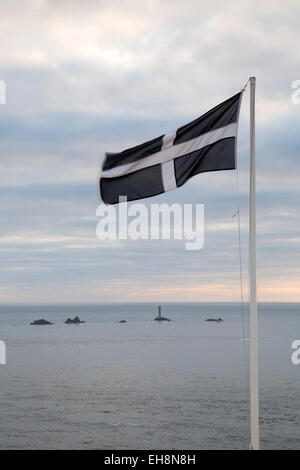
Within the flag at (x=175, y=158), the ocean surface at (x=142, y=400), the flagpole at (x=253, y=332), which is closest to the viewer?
the flagpole at (x=253, y=332)

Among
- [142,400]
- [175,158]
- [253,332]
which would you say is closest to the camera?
[253,332]

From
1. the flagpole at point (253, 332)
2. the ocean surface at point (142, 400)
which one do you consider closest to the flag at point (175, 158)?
the flagpole at point (253, 332)

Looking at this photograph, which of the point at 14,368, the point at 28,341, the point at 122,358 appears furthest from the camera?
the point at 28,341

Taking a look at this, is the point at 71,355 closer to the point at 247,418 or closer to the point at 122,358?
the point at 122,358

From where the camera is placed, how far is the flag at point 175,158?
45.3 feet

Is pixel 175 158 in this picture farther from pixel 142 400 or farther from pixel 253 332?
pixel 142 400

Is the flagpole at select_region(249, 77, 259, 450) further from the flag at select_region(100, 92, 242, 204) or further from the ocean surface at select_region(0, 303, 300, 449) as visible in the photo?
the ocean surface at select_region(0, 303, 300, 449)

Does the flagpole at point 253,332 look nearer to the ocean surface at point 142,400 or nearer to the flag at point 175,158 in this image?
the flag at point 175,158

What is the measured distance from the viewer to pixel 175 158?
570 inches

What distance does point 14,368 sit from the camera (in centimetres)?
11081

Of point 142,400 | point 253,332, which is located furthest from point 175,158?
point 142,400

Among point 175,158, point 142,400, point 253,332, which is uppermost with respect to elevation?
point 175,158
